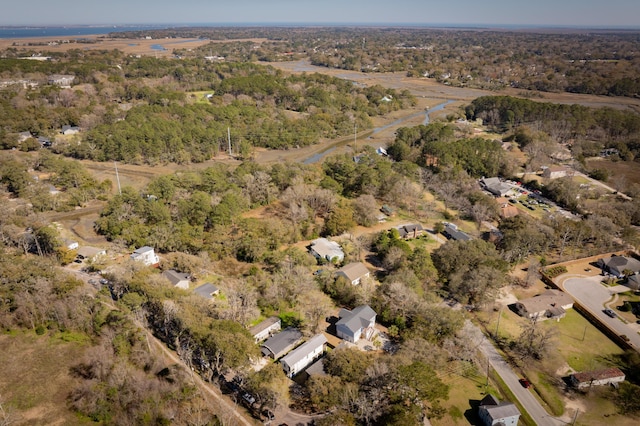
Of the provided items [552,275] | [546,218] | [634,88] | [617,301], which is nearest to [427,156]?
[546,218]

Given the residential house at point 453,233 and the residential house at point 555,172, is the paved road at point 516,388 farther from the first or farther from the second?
the residential house at point 555,172

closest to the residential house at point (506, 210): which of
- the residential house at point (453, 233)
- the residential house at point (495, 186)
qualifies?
the residential house at point (495, 186)

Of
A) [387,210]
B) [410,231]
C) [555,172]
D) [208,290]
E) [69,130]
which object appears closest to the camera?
[208,290]

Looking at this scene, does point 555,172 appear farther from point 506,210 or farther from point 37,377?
point 37,377

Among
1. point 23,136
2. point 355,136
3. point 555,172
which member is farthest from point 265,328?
point 23,136

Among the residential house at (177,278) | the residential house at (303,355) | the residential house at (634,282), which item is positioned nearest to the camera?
the residential house at (303,355)

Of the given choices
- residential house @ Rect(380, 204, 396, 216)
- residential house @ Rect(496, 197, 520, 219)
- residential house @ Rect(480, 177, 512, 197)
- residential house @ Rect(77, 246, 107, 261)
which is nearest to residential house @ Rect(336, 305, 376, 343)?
residential house @ Rect(380, 204, 396, 216)
